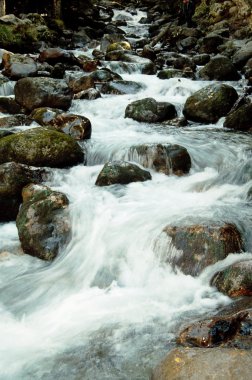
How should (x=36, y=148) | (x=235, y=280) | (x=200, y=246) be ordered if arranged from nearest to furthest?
1. (x=235, y=280)
2. (x=200, y=246)
3. (x=36, y=148)

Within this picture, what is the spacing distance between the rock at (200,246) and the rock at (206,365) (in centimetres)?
178

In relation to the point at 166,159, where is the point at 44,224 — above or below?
below

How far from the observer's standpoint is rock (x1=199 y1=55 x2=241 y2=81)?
13.2 metres

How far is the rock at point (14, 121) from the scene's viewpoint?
950 centimetres

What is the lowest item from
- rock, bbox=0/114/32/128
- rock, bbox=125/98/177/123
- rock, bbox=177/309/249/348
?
rock, bbox=177/309/249/348

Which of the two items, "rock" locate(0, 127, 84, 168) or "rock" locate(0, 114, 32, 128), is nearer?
"rock" locate(0, 127, 84, 168)

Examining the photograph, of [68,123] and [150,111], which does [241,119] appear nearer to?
[150,111]

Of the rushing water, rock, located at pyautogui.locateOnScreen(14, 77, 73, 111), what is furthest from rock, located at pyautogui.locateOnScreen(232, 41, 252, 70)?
the rushing water

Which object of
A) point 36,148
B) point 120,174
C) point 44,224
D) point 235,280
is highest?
point 36,148

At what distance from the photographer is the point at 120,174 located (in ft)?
22.1

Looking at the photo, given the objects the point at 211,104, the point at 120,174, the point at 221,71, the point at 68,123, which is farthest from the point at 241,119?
the point at 221,71

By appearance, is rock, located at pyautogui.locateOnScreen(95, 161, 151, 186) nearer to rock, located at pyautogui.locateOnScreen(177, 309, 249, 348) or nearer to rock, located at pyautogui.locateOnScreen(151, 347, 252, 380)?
rock, located at pyautogui.locateOnScreen(177, 309, 249, 348)

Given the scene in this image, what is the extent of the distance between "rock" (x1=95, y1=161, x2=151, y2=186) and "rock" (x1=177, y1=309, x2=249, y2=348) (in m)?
3.67

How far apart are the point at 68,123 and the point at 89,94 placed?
10.1 ft
